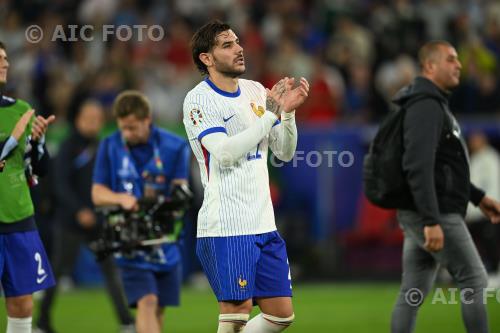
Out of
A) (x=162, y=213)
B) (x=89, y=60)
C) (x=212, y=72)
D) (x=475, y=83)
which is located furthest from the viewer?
(x=89, y=60)

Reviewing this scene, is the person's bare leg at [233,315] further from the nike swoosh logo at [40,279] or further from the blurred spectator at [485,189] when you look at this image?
the blurred spectator at [485,189]

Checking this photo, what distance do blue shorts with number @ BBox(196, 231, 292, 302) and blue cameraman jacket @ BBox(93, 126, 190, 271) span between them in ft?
5.70

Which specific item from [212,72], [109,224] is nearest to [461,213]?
[212,72]

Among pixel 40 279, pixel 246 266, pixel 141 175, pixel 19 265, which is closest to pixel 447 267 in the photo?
pixel 246 266

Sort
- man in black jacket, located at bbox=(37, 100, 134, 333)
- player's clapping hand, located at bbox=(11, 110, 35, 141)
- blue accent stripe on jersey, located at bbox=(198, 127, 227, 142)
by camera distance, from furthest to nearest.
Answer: man in black jacket, located at bbox=(37, 100, 134, 333)
player's clapping hand, located at bbox=(11, 110, 35, 141)
blue accent stripe on jersey, located at bbox=(198, 127, 227, 142)

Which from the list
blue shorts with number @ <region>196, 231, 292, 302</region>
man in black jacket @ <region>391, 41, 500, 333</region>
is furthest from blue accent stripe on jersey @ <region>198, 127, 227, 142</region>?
man in black jacket @ <region>391, 41, 500, 333</region>

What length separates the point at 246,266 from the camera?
269 inches

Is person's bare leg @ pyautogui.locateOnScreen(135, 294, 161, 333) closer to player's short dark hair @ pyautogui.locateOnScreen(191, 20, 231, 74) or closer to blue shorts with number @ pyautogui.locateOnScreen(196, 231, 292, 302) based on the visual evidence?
blue shorts with number @ pyautogui.locateOnScreen(196, 231, 292, 302)

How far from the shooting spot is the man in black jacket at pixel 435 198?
7.64m

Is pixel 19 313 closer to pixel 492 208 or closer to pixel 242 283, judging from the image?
pixel 242 283

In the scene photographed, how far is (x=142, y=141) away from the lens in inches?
340

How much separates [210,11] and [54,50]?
3152 mm

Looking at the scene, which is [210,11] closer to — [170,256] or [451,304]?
[451,304]

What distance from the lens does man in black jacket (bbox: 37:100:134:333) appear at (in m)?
11.2
